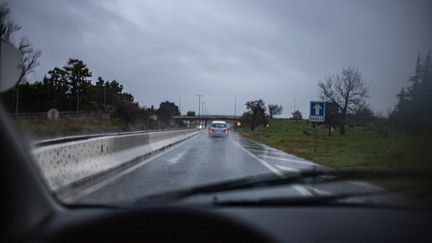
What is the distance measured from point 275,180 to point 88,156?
660 cm

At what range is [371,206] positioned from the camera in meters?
2.71

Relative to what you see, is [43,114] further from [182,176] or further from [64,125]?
[182,176]

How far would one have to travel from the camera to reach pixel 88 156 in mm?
8773

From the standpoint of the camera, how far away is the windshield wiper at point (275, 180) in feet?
9.20

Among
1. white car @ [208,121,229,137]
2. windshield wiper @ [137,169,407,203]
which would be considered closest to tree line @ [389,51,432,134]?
windshield wiper @ [137,169,407,203]

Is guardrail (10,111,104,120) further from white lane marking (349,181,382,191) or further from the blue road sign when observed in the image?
the blue road sign

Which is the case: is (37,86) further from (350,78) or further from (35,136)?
(350,78)

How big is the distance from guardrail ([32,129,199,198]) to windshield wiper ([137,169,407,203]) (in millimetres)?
926

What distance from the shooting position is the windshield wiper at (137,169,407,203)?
9.20 feet

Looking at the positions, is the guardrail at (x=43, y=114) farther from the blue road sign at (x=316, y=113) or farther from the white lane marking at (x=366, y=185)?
the blue road sign at (x=316, y=113)

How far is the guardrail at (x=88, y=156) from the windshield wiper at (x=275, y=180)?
0.93 metres

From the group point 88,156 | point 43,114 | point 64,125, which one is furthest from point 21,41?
point 88,156

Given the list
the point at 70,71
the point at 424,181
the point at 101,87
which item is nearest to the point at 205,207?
the point at 424,181

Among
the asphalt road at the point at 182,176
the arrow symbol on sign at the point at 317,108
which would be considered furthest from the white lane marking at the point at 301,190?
the arrow symbol on sign at the point at 317,108
